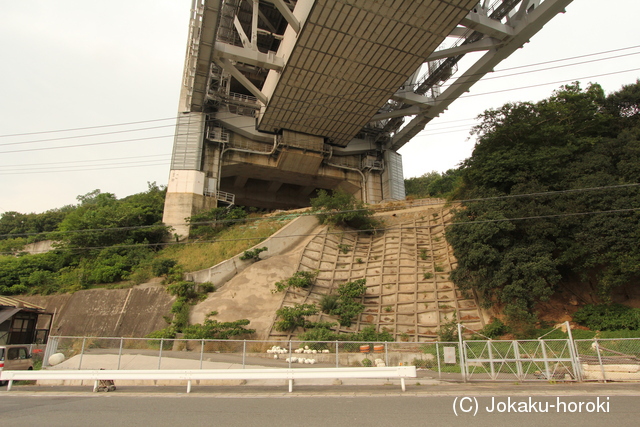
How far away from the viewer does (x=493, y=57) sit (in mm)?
29734

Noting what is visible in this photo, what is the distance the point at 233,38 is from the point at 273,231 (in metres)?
19.3

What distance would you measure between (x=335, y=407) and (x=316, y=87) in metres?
26.2

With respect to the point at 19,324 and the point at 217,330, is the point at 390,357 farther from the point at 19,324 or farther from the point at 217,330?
the point at 19,324

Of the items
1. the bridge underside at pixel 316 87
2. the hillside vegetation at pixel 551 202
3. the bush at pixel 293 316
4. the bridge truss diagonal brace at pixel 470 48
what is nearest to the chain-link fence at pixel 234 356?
the bush at pixel 293 316

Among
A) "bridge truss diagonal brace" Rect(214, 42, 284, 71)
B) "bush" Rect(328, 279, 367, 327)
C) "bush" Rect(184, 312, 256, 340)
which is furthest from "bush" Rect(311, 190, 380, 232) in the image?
"bush" Rect(184, 312, 256, 340)

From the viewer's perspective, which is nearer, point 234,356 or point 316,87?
point 234,356

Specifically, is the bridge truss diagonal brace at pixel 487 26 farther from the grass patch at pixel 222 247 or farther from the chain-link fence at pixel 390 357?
the chain-link fence at pixel 390 357

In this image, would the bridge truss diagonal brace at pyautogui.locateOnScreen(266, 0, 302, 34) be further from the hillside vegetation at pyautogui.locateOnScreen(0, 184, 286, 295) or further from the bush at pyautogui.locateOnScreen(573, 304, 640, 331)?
the bush at pyautogui.locateOnScreen(573, 304, 640, 331)

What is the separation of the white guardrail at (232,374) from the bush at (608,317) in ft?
42.8

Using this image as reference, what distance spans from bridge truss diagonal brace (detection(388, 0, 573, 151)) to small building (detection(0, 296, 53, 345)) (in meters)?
32.4

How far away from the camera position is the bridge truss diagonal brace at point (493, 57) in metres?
26.0

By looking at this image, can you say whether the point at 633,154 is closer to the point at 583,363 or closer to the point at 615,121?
the point at 615,121

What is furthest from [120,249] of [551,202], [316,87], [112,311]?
[551,202]

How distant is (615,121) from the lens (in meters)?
22.8
